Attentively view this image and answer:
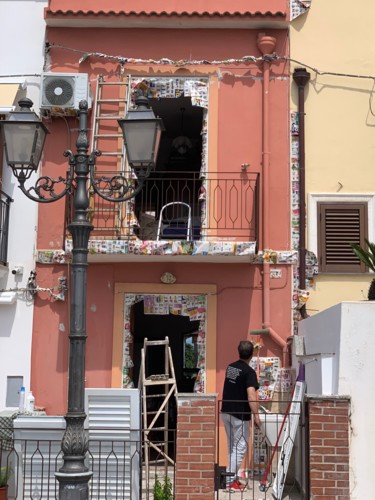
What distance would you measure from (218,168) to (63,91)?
272 cm

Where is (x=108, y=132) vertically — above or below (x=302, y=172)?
above

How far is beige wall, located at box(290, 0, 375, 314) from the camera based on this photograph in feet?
38.0

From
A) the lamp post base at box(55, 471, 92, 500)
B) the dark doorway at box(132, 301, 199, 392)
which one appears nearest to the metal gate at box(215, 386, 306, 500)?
the lamp post base at box(55, 471, 92, 500)

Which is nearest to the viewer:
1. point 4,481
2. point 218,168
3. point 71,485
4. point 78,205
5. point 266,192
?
point 71,485

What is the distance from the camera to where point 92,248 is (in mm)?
10992

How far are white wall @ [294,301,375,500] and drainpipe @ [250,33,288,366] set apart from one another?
2.39m

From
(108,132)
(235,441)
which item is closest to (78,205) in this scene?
(235,441)

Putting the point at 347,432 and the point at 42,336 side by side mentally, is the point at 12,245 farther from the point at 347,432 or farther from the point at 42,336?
the point at 347,432

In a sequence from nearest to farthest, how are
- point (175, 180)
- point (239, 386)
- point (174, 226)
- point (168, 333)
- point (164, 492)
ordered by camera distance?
1. point (164, 492)
2. point (239, 386)
3. point (174, 226)
4. point (175, 180)
5. point (168, 333)

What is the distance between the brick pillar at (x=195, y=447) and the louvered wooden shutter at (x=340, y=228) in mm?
4374

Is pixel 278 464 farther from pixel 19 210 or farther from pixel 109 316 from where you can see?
pixel 19 210

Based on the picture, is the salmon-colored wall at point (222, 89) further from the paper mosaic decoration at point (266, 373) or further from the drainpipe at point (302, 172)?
the paper mosaic decoration at point (266, 373)

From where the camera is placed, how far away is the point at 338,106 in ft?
39.1

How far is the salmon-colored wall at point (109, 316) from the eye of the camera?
1128 centimetres
